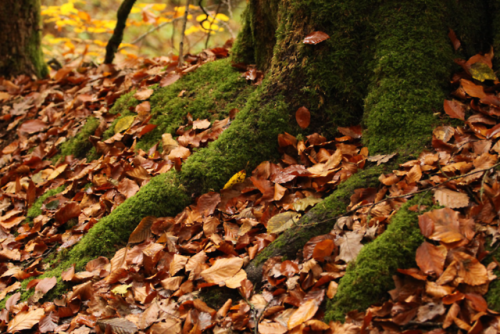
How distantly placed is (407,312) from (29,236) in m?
2.81

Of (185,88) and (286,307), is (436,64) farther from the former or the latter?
(185,88)

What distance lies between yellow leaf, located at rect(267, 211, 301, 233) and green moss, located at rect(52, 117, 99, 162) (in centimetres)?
234

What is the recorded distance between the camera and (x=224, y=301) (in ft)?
6.55

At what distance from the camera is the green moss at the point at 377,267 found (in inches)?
65.1

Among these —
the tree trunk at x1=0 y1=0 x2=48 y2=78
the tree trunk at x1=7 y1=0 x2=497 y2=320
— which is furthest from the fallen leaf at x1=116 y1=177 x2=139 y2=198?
the tree trunk at x1=0 y1=0 x2=48 y2=78

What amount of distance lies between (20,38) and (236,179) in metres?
4.33

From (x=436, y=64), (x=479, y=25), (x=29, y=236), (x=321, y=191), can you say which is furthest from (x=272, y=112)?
(x=29, y=236)

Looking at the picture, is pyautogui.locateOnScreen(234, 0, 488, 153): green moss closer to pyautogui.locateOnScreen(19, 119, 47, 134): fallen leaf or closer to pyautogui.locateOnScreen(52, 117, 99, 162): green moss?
pyautogui.locateOnScreen(52, 117, 99, 162): green moss

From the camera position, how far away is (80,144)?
3789mm

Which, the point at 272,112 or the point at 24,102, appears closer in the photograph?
the point at 272,112

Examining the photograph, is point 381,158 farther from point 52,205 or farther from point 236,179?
point 52,205

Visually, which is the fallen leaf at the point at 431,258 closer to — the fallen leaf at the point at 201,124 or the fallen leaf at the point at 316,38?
the fallen leaf at the point at 316,38

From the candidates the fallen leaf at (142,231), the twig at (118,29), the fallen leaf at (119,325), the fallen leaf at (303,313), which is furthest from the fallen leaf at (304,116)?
the twig at (118,29)

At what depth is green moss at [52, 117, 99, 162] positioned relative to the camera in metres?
3.76
